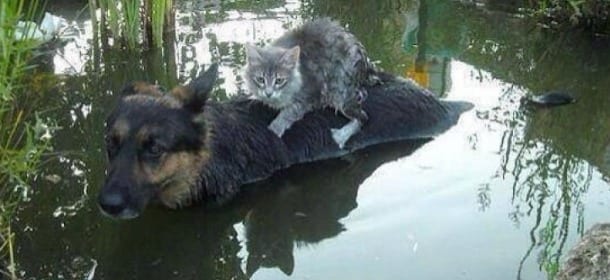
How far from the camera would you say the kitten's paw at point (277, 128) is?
6.06 metres

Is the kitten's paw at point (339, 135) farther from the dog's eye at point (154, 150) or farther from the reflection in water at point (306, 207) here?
the dog's eye at point (154, 150)

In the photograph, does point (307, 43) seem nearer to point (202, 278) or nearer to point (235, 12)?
point (202, 278)

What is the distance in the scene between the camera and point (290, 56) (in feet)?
19.4

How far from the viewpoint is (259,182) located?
5945mm

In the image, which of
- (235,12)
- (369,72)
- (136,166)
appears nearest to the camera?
(136,166)

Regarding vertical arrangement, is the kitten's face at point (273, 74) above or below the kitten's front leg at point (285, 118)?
above

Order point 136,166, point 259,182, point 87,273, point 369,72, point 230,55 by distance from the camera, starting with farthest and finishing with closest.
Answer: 1. point 230,55
2. point 369,72
3. point 259,182
4. point 136,166
5. point 87,273

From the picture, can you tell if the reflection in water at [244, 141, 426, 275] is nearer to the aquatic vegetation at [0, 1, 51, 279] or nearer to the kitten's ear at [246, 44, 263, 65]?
the kitten's ear at [246, 44, 263, 65]

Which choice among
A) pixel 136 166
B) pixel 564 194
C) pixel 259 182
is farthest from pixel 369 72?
pixel 136 166

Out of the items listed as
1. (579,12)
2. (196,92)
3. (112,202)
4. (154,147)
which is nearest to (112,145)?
(154,147)

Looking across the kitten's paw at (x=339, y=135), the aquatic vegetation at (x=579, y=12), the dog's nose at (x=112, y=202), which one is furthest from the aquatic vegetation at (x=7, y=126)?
the aquatic vegetation at (x=579, y=12)

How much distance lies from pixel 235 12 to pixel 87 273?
5.12 m

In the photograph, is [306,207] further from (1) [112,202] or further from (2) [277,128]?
(1) [112,202]

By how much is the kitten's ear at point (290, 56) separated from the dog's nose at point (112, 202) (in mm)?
1613
